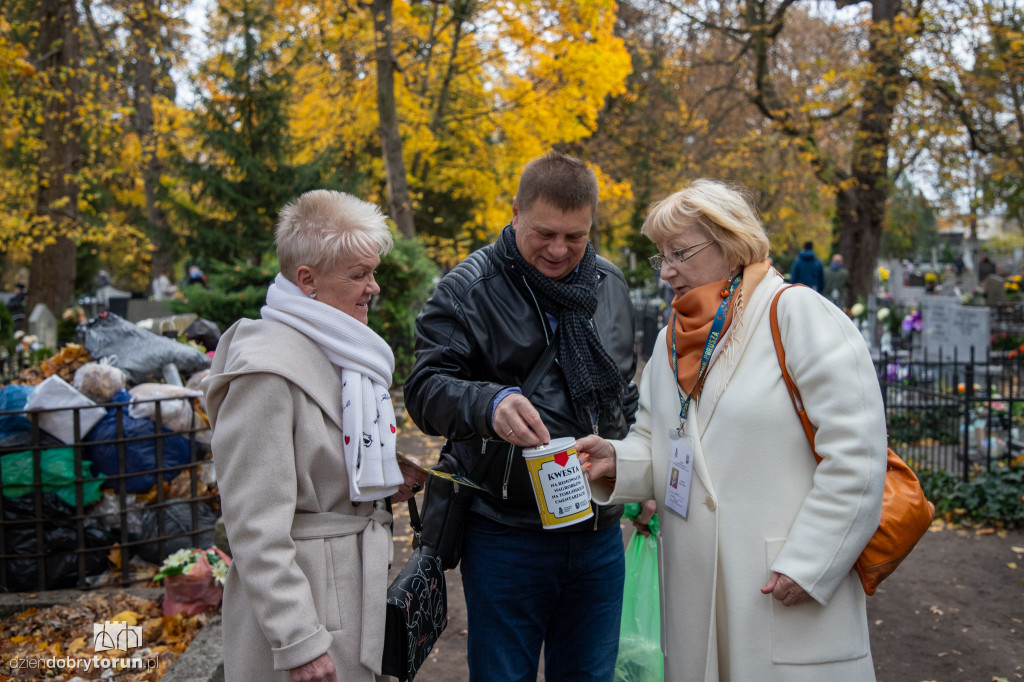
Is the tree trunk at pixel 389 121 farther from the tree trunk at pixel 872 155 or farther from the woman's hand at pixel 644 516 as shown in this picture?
the woman's hand at pixel 644 516

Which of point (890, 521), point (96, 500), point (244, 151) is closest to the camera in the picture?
point (890, 521)

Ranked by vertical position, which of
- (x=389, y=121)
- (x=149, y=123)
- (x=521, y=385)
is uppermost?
(x=149, y=123)

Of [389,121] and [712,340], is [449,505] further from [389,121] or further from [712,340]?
[389,121]

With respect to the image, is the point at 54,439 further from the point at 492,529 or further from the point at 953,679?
the point at 953,679

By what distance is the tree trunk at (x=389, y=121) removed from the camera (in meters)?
10.7

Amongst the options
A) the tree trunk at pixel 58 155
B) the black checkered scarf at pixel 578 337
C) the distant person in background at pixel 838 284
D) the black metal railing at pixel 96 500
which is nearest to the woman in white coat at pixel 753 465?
the black checkered scarf at pixel 578 337

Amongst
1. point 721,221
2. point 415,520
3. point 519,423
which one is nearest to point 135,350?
point 415,520

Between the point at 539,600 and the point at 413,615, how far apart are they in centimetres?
43

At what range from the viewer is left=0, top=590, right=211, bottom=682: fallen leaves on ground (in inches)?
135

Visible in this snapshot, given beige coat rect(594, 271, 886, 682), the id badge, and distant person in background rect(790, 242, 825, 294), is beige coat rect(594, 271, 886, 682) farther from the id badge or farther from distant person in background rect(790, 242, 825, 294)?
distant person in background rect(790, 242, 825, 294)

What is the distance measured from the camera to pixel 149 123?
1941 cm

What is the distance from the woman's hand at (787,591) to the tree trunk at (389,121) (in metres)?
10.2

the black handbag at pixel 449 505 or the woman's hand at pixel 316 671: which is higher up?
the black handbag at pixel 449 505

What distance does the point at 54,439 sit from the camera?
4363 millimetres
